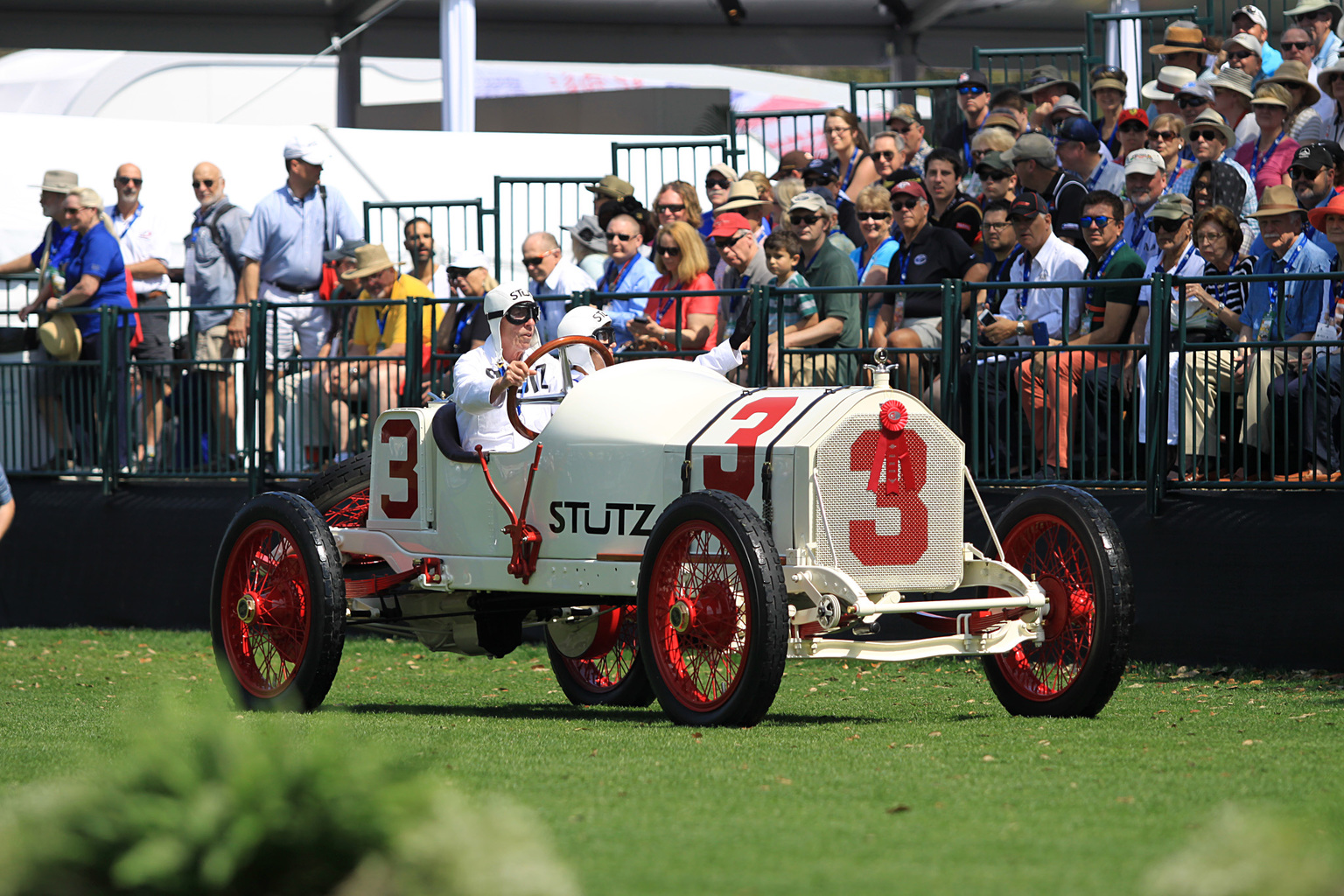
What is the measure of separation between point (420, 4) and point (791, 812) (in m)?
21.7

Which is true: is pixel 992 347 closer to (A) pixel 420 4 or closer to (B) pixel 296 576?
(B) pixel 296 576

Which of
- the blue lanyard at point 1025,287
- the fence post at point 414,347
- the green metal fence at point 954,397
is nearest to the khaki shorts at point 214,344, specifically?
the green metal fence at point 954,397

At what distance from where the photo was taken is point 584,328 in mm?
9477

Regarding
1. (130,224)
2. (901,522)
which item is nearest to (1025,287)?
(901,522)

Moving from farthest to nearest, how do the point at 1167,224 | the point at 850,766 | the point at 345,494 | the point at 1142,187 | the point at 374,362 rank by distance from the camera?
the point at 374,362 → the point at 1142,187 → the point at 1167,224 → the point at 345,494 → the point at 850,766

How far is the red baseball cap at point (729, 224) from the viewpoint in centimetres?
1372

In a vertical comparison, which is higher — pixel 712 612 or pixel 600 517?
pixel 600 517

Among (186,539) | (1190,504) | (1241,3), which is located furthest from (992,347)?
(1241,3)

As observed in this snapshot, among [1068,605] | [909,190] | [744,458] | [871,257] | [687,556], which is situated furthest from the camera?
[871,257]

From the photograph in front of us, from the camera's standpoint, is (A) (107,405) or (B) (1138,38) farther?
(B) (1138,38)

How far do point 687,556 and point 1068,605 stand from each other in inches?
67.8

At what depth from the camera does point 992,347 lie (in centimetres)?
1119

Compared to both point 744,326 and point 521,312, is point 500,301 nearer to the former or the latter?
point 521,312

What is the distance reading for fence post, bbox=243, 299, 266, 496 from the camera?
13.9 meters
